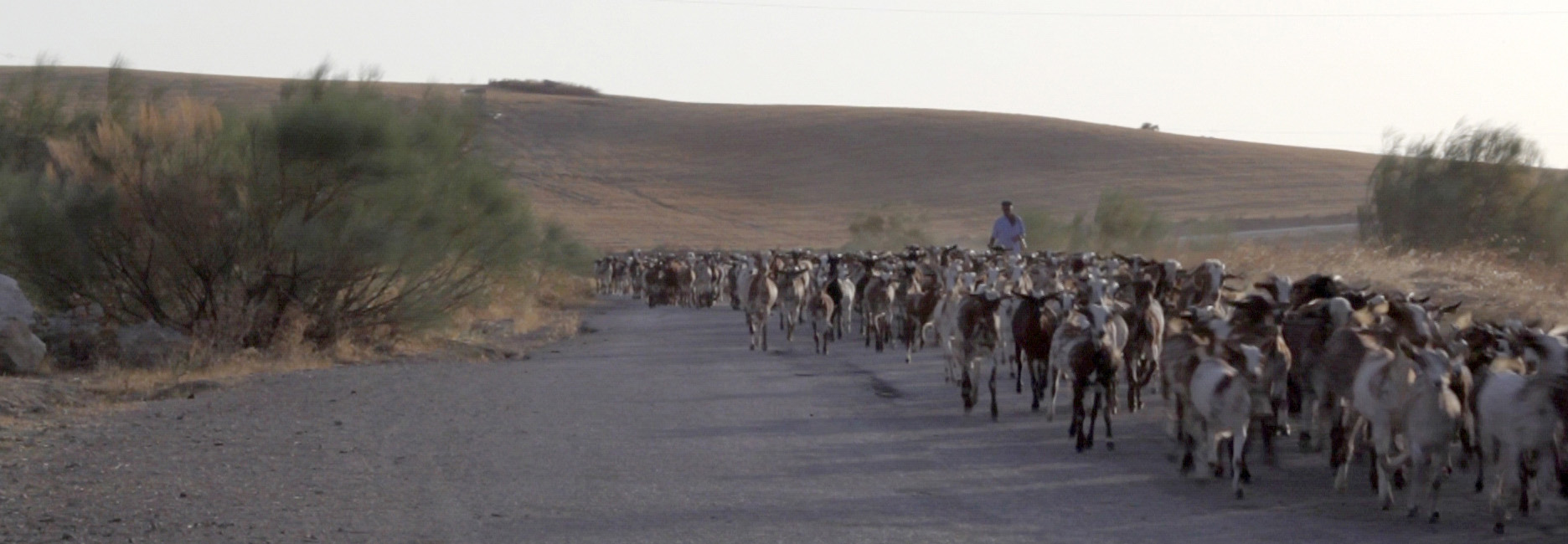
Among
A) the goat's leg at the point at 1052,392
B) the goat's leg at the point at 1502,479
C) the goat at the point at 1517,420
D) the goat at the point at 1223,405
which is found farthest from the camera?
the goat's leg at the point at 1052,392

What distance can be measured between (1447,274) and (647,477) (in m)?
20.8

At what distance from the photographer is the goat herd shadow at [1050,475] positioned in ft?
32.1

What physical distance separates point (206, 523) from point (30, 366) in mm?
12826

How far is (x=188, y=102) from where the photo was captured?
81.7ft

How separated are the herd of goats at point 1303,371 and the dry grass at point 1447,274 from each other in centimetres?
392

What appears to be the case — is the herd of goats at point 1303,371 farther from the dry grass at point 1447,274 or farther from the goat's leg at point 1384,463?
the dry grass at point 1447,274

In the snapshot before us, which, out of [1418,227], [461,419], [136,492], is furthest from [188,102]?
[1418,227]

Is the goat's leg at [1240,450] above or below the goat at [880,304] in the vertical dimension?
above

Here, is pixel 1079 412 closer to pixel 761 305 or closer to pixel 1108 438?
pixel 1108 438

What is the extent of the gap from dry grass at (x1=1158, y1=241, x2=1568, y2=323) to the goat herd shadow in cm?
605

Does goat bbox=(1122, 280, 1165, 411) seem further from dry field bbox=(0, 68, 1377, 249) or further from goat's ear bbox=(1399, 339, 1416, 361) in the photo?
dry field bbox=(0, 68, 1377, 249)

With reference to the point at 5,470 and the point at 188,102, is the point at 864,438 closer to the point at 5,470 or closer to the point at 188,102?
the point at 5,470

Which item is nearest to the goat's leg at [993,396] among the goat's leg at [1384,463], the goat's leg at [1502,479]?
the goat's leg at [1384,463]

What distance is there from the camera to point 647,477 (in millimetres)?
11523
